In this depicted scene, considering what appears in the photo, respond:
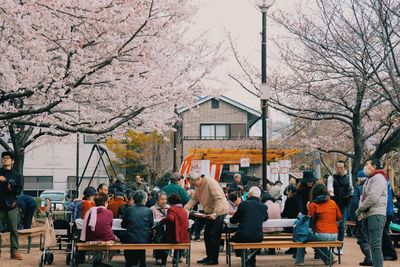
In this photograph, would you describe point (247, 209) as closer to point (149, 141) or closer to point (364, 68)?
point (364, 68)

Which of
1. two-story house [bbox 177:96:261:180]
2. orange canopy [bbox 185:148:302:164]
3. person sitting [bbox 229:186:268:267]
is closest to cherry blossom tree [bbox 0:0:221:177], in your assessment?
person sitting [bbox 229:186:268:267]

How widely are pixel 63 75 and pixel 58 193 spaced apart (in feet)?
91.0

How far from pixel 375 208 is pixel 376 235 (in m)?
0.40

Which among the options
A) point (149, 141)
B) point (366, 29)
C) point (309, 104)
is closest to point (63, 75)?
point (366, 29)

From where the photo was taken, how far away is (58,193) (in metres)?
39.3

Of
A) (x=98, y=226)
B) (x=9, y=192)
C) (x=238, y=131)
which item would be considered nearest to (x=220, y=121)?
(x=238, y=131)

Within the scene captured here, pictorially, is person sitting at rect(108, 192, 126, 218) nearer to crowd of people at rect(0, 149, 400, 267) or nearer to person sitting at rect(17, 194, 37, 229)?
crowd of people at rect(0, 149, 400, 267)

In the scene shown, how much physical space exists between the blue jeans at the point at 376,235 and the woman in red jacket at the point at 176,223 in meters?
3.00

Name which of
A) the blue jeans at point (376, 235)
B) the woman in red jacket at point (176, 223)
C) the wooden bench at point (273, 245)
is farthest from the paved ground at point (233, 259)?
the blue jeans at point (376, 235)

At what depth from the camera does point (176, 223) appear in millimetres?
11125

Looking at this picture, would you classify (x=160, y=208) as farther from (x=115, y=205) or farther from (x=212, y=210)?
(x=115, y=205)

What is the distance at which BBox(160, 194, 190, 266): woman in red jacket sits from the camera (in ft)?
36.5

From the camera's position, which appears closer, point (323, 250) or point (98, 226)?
point (98, 226)

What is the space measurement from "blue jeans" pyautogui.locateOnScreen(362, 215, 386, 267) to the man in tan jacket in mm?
2947
